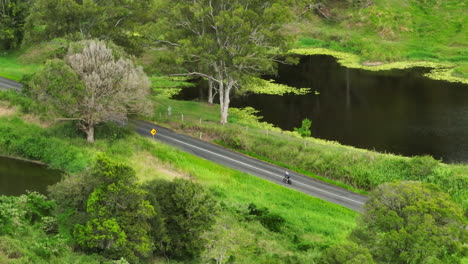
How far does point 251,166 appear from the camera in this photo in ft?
206

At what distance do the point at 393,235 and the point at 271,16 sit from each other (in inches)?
1703

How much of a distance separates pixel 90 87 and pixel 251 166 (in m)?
21.0

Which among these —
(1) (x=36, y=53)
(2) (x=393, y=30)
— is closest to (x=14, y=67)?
(1) (x=36, y=53)

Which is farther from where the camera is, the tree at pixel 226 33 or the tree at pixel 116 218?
the tree at pixel 226 33

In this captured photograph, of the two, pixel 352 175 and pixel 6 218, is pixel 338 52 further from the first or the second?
pixel 6 218

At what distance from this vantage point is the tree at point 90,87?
6184 centimetres

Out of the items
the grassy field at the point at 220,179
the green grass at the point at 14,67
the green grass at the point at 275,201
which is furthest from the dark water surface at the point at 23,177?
the green grass at the point at 14,67

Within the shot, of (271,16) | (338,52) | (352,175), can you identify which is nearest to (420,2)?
(338,52)

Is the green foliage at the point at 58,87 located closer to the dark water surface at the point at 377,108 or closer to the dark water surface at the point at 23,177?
the dark water surface at the point at 23,177

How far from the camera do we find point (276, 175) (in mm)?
60875

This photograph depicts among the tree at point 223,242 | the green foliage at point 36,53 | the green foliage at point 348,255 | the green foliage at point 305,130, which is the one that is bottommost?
the tree at point 223,242

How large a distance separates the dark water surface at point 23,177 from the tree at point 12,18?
46.2 metres

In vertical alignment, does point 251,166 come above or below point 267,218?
above

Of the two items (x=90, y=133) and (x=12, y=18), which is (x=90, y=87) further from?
(x=12, y=18)
